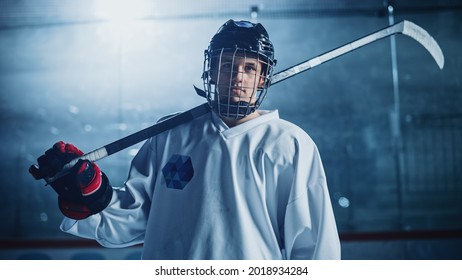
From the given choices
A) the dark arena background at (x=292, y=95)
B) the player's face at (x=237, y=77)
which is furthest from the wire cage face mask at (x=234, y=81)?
the dark arena background at (x=292, y=95)

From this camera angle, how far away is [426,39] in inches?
55.8

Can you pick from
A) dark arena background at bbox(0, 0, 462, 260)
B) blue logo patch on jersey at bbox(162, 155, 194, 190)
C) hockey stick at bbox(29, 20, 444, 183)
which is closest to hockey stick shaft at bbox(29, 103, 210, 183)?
hockey stick at bbox(29, 20, 444, 183)

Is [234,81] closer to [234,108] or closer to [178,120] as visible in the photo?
[234,108]

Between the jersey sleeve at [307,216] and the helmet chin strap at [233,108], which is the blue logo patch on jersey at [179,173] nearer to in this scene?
the helmet chin strap at [233,108]

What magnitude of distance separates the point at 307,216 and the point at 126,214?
48 centimetres

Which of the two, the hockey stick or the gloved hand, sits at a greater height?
the hockey stick

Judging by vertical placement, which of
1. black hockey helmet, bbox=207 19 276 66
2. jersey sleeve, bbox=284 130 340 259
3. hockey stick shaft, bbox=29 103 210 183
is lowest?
jersey sleeve, bbox=284 130 340 259

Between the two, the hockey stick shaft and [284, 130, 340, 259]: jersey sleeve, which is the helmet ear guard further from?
[284, 130, 340, 259]: jersey sleeve

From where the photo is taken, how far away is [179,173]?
1.00m

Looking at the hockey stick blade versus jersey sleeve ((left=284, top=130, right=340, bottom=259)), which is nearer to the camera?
jersey sleeve ((left=284, top=130, right=340, bottom=259))

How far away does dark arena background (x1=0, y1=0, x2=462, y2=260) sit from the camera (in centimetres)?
214

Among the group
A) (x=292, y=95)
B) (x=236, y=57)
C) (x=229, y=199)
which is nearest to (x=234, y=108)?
(x=236, y=57)

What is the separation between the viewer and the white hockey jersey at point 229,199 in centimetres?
94
